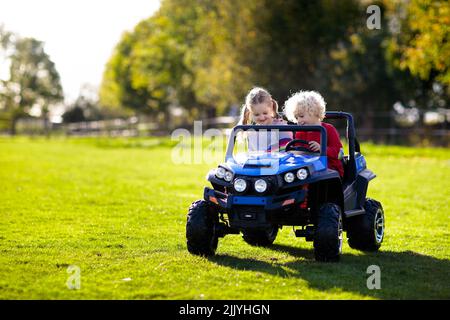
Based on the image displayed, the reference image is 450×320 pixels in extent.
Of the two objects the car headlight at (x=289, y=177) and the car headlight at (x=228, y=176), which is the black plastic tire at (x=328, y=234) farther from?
the car headlight at (x=228, y=176)

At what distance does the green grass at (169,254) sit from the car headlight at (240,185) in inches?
30.2

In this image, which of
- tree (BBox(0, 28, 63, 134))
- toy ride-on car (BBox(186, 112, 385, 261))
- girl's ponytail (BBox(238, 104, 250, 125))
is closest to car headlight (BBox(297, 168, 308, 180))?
toy ride-on car (BBox(186, 112, 385, 261))

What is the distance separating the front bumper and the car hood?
0.25 metres

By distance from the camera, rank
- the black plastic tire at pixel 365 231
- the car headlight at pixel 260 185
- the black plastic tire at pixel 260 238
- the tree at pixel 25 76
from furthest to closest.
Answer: the tree at pixel 25 76 → the black plastic tire at pixel 260 238 → the black plastic tire at pixel 365 231 → the car headlight at pixel 260 185

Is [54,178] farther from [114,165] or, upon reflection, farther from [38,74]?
[38,74]

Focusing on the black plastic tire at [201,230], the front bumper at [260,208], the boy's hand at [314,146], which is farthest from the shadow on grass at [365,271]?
the boy's hand at [314,146]

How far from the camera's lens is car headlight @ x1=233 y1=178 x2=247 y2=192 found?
24.4ft

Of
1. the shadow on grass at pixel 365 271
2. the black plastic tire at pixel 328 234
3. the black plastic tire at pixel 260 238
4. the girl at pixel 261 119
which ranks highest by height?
the girl at pixel 261 119

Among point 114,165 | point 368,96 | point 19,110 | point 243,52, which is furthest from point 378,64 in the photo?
point 19,110

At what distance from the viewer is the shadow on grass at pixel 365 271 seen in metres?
6.64

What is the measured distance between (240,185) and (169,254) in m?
1.25

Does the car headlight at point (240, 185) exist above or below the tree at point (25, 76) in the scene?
below

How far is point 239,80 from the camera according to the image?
4041cm

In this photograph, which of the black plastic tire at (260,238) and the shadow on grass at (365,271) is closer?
the shadow on grass at (365,271)
